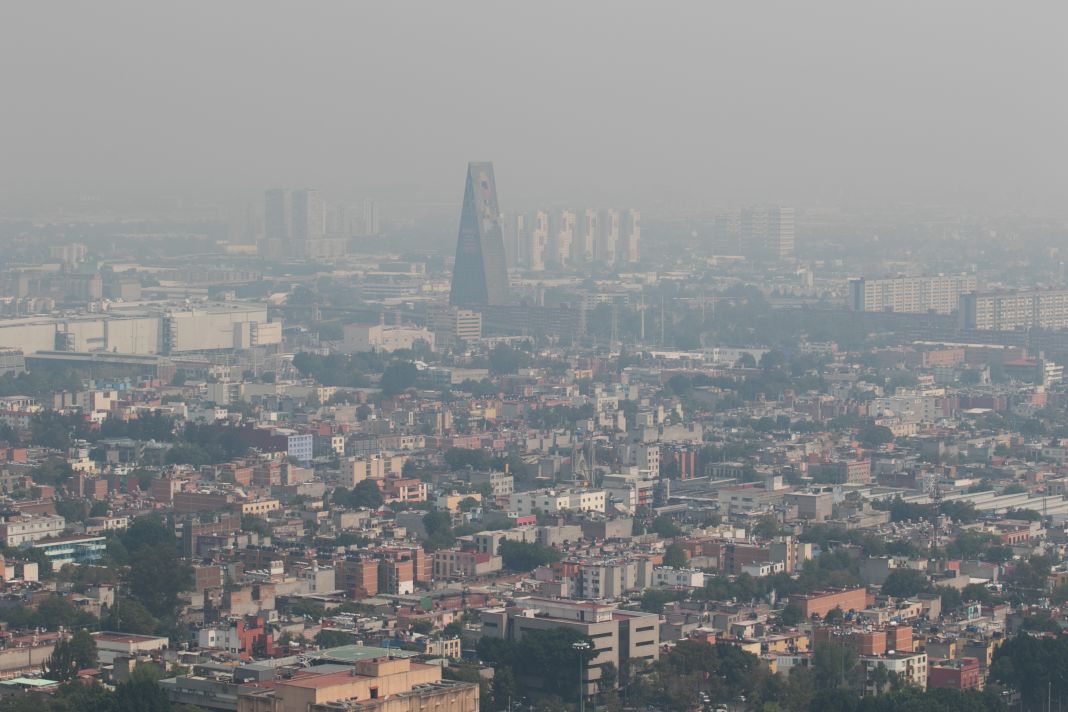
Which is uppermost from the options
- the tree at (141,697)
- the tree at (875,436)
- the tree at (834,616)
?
→ the tree at (141,697)

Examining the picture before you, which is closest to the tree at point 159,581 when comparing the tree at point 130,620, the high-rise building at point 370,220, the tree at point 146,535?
the tree at point 130,620

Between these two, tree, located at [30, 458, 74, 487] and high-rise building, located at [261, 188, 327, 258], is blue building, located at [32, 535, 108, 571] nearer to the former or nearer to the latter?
tree, located at [30, 458, 74, 487]

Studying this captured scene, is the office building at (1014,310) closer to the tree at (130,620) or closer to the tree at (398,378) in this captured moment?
the tree at (398,378)

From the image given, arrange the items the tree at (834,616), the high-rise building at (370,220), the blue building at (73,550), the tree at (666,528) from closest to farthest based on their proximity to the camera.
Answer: the tree at (834,616) → the blue building at (73,550) → the tree at (666,528) → the high-rise building at (370,220)

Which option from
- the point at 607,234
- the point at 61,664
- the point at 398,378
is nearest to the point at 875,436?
the point at 398,378

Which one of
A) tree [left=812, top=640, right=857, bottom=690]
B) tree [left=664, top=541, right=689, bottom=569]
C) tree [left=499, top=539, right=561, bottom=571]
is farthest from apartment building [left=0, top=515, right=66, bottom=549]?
tree [left=812, top=640, right=857, bottom=690]

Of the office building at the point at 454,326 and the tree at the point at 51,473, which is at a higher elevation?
the office building at the point at 454,326
